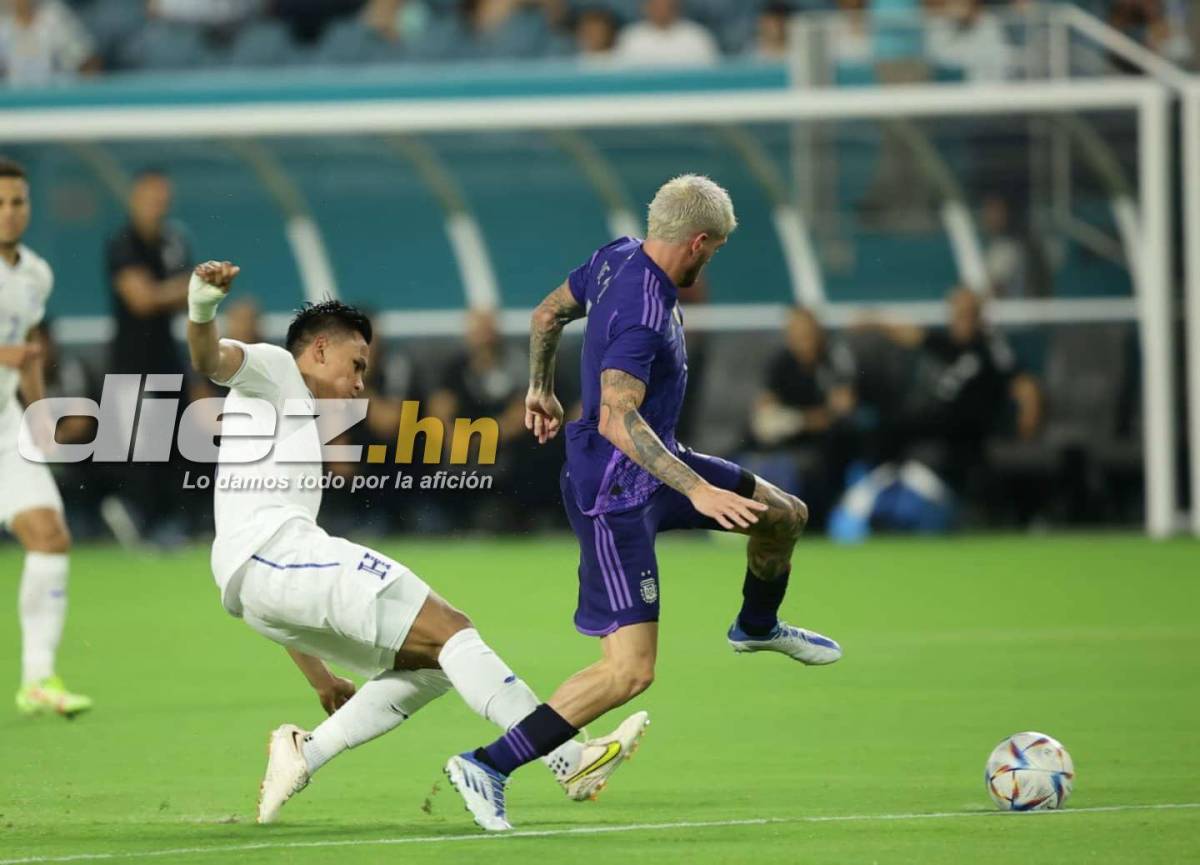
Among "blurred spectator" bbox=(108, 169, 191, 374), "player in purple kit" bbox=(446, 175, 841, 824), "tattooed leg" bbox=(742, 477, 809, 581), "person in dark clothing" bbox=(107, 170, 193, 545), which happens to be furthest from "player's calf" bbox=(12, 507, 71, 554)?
"blurred spectator" bbox=(108, 169, 191, 374)

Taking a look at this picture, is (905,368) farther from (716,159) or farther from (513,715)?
(513,715)

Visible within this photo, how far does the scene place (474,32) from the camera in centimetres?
2153

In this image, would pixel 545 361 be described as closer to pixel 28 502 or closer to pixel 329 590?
pixel 329 590

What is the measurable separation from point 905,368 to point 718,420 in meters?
1.61

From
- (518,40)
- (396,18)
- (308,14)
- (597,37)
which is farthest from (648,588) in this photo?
(308,14)

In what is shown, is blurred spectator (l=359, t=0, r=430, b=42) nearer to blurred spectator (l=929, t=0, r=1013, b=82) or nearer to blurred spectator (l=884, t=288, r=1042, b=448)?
blurred spectator (l=929, t=0, r=1013, b=82)

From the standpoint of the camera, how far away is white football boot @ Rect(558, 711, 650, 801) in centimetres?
671

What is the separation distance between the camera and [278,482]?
21.6 ft

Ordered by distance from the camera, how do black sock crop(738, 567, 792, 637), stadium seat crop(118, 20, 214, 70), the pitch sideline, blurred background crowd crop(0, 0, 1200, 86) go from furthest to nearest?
stadium seat crop(118, 20, 214, 70), blurred background crowd crop(0, 0, 1200, 86), black sock crop(738, 567, 792, 637), the pitch sideline

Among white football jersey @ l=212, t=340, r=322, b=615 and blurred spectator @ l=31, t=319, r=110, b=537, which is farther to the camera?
blurred spectator @ l=31, t=319, r=110, b=537

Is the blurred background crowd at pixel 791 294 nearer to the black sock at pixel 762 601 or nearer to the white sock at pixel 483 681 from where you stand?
the black sock at pixel 762 601

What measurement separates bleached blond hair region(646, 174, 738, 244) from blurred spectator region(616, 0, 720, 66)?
12832 millimetres

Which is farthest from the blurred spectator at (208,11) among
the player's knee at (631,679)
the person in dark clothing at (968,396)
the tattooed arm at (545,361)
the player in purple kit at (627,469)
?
the player's knee at (631,679)

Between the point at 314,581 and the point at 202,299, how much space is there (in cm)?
91
